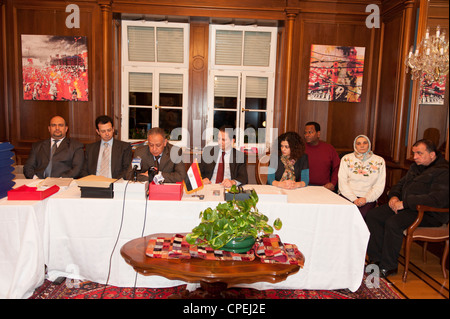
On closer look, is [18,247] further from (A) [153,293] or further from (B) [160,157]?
(B) [160,157]

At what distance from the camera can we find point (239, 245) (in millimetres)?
1898

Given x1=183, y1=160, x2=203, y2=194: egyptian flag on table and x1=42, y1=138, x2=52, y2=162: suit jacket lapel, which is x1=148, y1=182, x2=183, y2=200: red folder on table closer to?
x1=183, y1=160, x2=203, y2=194: egyptian flag on table

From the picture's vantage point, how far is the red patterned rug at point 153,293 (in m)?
2.53

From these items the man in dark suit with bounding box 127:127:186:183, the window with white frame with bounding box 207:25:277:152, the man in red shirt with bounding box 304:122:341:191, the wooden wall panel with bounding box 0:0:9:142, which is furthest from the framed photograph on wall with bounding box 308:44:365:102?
the wooden wall panel with bounding box 0:0:9:142

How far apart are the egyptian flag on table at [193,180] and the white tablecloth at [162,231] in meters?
0.09

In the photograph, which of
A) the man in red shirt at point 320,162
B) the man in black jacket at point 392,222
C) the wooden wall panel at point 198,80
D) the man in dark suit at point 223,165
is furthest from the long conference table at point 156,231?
the wooden wall panel at point 198,80

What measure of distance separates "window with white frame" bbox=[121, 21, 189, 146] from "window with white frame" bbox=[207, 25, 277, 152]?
0.44 meters

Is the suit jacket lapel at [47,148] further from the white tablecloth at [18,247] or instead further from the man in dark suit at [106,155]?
the white tablecloth at [18,247]

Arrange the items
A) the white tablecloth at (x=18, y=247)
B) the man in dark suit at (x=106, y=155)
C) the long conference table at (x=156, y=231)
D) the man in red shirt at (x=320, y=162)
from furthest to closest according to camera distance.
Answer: the man in red shirt at (x=320, y=162)
the man in dark suit at (x=106, y=155)
the long conference table at (x=156, y=231)
the white tablecloth at (x=18, y=247)

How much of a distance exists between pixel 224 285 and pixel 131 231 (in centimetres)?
92

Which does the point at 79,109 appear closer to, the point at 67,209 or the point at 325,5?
the point at 67,209

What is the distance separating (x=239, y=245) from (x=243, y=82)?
3822 mm

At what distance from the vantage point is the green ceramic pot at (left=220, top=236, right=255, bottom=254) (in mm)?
1894

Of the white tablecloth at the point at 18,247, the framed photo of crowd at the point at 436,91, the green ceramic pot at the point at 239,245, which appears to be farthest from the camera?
the white tablecloth at the point at 18,247
